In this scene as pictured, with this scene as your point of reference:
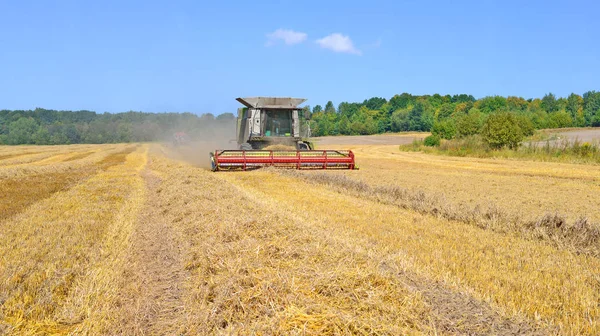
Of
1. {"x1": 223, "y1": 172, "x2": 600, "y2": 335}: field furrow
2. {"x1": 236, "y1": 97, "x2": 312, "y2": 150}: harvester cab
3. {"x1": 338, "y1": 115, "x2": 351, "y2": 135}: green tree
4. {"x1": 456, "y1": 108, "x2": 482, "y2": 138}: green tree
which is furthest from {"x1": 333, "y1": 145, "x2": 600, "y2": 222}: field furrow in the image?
{"x1": 338, "y1": 115, "x2": 351, "y2": 135}: green tree

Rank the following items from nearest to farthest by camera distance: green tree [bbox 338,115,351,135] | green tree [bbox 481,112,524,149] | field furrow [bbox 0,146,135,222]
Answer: field furrow [bbox 0,146,135,222] < green tree [bbox 481,112,524,149] < green tree [bbox 338,115,351,135]

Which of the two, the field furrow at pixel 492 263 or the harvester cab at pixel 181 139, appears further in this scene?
the harvester cab at pixel 181 139

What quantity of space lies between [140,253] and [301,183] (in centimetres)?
760

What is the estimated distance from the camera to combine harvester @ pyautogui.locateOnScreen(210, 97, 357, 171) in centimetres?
1620

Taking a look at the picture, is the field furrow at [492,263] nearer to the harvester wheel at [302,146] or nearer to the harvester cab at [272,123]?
the harvester wheel at [302,146]

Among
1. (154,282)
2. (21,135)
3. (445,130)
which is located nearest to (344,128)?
(445,130)

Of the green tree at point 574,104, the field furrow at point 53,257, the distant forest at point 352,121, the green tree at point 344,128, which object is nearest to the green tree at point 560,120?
the distant forest at point 352,121

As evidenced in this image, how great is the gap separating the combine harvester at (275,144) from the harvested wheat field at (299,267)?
6566mm

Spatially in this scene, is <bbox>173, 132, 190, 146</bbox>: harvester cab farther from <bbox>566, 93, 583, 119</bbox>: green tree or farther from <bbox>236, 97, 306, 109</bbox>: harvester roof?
<bbox>566, 93, 583, 119</bbox>: green tree

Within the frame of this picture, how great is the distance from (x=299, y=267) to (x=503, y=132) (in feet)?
81.2

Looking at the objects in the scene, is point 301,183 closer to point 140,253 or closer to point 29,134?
point 140,253

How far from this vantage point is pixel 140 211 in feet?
29.2

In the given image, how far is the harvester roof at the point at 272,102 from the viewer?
17.7 metres

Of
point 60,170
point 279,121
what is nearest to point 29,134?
point 60,170
